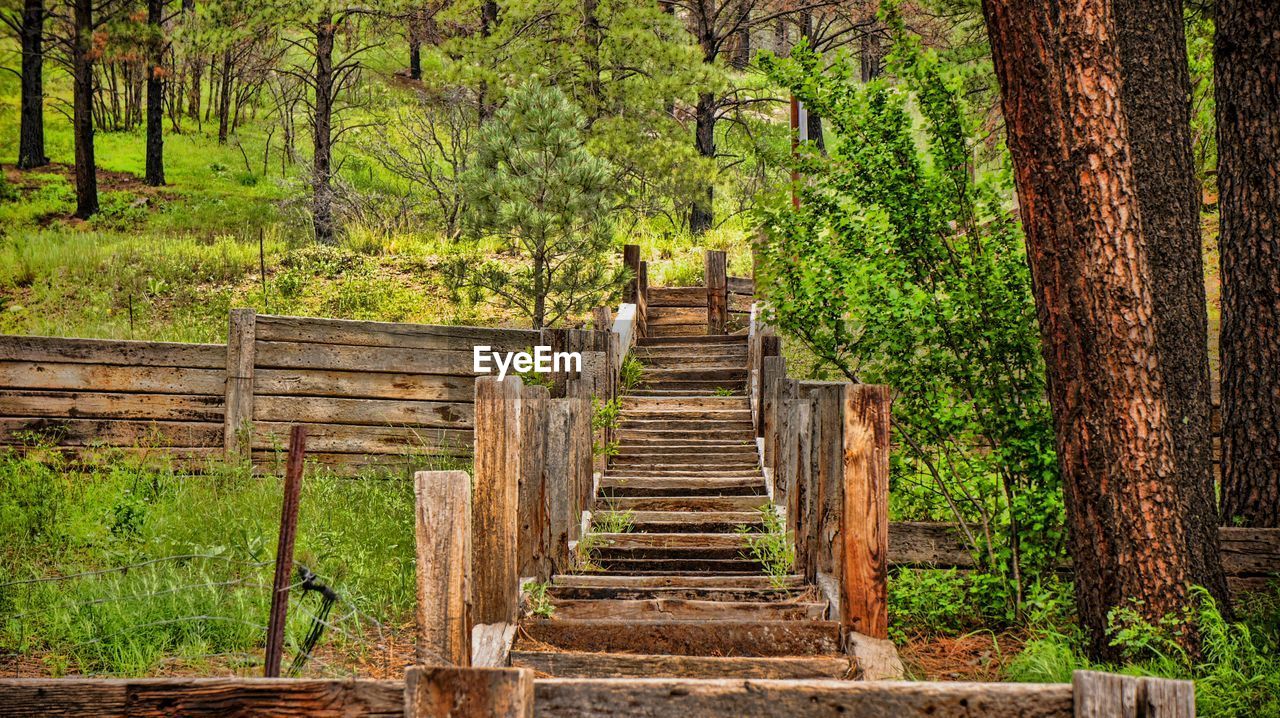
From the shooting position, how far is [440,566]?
383cm

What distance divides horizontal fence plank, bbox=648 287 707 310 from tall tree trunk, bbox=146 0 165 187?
13.1 meters

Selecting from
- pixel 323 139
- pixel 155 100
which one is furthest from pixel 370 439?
pixel 155 100

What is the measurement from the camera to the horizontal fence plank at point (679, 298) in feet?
51.0

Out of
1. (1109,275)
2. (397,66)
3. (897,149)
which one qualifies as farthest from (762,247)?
(397,66)

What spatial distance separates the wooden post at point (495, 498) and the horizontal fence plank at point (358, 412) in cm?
480

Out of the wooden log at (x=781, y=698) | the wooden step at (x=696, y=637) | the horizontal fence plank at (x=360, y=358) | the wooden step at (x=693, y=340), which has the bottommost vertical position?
the wooden step at (x=696, y=637)

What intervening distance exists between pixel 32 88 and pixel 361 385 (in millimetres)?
19838

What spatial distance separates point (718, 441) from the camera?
11.3 meters

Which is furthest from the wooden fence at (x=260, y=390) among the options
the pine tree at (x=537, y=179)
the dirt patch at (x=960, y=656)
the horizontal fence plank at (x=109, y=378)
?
the dirt patch at (x=960, y=656)

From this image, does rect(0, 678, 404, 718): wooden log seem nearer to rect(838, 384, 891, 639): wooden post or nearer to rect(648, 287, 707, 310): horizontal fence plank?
rect(838, 384, 891, 639): wooden post

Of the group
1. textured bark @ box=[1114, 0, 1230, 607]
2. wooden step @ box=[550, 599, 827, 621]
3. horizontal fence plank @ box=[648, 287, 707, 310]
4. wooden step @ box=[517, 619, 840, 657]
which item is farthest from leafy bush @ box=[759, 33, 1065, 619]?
horizontal fence plank @ box=[648, 287, 707, 310]

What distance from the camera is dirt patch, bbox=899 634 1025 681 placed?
221 inches

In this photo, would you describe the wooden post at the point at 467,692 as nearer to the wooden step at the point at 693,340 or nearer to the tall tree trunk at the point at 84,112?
the wooden step at the point at 693,340

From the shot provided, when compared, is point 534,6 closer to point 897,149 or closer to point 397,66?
point 897,149
